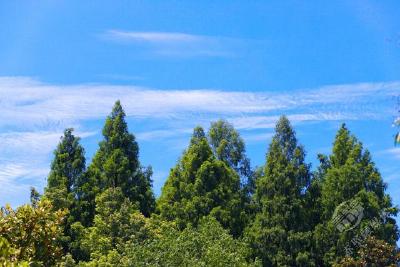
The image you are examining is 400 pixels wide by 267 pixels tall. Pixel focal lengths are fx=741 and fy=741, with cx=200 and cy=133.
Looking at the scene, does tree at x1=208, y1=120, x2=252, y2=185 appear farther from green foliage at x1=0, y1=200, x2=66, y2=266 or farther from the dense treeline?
green foliage at x1=0, y1=200, x2=66, y2=266

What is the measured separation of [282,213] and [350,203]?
346 cm

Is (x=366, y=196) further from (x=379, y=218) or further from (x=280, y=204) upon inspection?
(x=280, y=204)

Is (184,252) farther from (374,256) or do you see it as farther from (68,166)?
(68,166)

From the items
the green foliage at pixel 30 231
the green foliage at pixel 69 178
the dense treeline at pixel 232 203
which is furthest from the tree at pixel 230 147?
the green foliage at pixel 30 231

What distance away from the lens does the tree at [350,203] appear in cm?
3669

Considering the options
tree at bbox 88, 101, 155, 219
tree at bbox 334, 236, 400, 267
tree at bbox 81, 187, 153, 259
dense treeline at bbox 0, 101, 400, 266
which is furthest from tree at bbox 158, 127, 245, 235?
tree at bbox 334, 236, 400, 267

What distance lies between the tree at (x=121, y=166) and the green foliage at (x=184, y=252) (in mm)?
9321

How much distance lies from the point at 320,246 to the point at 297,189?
10.4ft

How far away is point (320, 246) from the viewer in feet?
123

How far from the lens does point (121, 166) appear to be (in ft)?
133

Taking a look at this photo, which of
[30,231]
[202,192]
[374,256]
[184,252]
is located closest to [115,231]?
[184,252]

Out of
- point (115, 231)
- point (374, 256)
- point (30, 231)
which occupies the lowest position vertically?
point (374, 256)

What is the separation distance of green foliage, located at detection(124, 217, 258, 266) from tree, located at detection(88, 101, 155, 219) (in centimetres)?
932

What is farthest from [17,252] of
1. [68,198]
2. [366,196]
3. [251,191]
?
[251,191]
